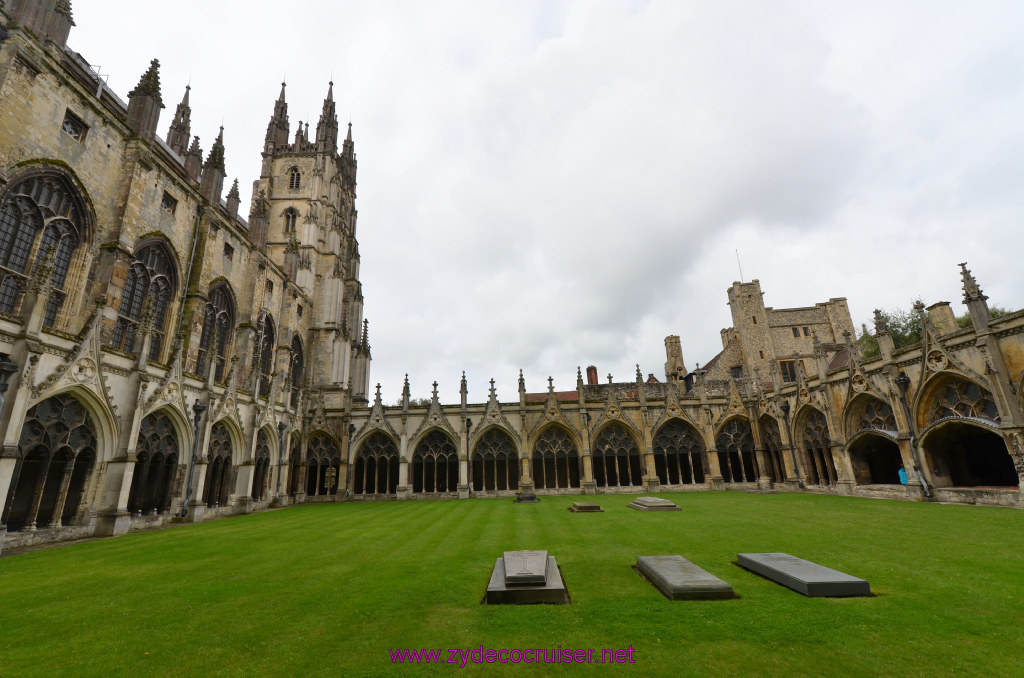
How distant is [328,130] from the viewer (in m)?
43.4

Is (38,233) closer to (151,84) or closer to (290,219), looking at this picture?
(151,84)

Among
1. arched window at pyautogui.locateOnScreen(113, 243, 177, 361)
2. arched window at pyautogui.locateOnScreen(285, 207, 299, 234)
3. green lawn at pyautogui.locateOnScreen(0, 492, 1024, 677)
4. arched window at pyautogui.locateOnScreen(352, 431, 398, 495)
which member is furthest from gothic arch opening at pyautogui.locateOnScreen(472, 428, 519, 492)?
arched window at pyautogui.locateOnScreen(285, 207, 299, 234)

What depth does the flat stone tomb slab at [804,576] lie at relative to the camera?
5586 mm

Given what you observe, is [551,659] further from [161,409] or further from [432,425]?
[432,425]

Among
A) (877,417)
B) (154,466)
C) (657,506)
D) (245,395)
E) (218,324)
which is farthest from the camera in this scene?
(218,324)

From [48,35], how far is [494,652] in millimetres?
24160

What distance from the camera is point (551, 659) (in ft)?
13.3

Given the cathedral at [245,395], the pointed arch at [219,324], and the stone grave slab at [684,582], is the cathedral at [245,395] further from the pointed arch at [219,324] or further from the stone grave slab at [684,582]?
the stone grave slab at [684,582]

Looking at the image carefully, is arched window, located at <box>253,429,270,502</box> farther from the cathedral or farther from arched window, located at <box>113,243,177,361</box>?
arched window, located at <box>113,243,177,361</box>

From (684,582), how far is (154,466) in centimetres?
1967

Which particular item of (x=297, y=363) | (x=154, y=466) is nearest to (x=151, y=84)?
(x=154, y=466)

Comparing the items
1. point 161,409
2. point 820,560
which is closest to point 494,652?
point 820,560

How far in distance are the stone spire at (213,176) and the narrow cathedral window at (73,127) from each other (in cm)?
606

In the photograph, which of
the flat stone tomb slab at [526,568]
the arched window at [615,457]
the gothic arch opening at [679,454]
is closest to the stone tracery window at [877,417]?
the gothic arch opening at [679,454]
